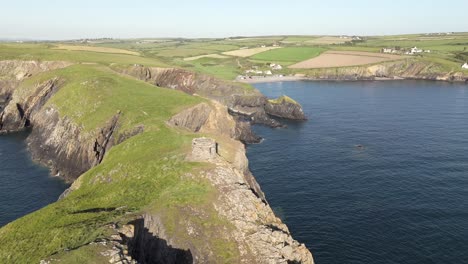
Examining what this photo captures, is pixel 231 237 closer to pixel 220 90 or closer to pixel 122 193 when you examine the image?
pixel 122 193

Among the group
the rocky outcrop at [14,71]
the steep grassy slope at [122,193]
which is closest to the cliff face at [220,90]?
the rocky outcrop at [14,71]

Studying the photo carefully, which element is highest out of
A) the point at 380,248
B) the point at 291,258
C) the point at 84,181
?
the point at 84,181

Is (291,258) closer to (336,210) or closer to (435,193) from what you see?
(336,210)

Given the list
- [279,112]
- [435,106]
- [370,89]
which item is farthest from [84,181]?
[370,89]

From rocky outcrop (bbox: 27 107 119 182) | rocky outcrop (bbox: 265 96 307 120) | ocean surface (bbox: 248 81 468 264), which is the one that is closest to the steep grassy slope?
rocky outcrop (bbox: 27 107 119 182)

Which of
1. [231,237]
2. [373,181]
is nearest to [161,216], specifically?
[231,237]

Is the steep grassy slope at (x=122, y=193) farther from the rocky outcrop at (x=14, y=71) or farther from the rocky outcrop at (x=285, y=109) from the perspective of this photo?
the rocky outcrop at (x=14, y=71)

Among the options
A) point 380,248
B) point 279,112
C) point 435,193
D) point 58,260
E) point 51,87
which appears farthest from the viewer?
point 279,112
